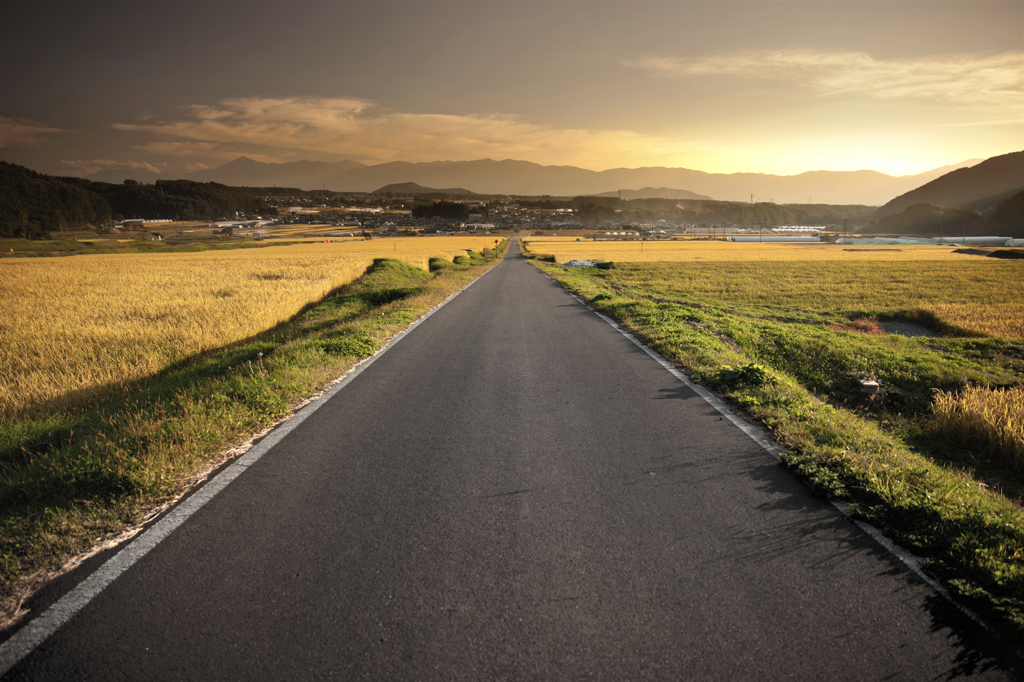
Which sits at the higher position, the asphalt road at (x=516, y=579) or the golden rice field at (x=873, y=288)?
the golden rice field at (x=873, y=288)

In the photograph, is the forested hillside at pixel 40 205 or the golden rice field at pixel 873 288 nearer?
the golden rice field at pixel 873 288

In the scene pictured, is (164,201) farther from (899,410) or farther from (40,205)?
(899,410)

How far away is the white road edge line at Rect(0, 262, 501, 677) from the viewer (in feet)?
8.30

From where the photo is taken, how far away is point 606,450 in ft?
16.6

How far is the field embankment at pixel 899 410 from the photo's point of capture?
3332 millimetres

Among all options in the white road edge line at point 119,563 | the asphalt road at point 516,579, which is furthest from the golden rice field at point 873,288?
the white road edge line at point 119,563

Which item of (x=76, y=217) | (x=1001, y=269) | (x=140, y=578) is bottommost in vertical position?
(x=140, y=578)

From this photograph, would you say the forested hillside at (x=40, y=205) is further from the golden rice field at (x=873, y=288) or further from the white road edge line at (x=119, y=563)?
the white road edge line at (x=119, y=563)

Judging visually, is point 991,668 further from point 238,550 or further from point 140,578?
point 140,578

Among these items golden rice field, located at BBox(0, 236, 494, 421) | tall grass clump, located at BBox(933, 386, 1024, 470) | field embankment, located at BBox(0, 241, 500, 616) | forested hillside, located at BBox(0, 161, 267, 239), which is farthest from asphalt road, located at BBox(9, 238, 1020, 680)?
forested hillside, located at BBox(0, 161, 267, 239)

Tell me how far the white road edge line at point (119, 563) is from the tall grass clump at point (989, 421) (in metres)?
8.65

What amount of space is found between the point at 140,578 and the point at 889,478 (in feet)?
18.9

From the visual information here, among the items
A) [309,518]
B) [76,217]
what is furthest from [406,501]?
[76,217]

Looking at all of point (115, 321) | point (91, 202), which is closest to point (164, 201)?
point (91, 202)
